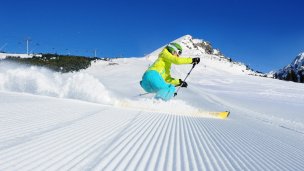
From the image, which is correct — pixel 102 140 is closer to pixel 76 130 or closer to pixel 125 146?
pixel 125 146

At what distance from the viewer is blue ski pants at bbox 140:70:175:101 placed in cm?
1323

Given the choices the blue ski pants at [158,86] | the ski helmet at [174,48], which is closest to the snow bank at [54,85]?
the blue ski pants at [158,86]

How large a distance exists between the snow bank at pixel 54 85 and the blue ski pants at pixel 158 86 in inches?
57.3

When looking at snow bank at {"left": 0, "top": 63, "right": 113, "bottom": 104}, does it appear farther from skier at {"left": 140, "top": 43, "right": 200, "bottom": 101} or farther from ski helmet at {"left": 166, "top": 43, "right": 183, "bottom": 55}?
ski helmet at {"left": 166, "top": 43, "right": 183, "bottom": 55}

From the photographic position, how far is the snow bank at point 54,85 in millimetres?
12438

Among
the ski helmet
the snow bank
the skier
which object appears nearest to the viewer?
the snow bank

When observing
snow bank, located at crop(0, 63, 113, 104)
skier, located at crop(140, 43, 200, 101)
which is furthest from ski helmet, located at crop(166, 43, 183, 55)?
snow bank, located at crop(0, 63, 113, 104)

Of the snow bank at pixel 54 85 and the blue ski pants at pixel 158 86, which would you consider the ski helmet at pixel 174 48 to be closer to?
the blue ski pants at pixel 158 86

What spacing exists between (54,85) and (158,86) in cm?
319

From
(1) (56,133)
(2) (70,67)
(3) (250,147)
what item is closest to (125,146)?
(1) (56,133)

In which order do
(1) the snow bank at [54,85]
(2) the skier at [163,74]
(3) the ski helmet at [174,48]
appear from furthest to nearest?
(3) the ski helmet at [174,48]
(2) the skier at [163,74]
(1) the snow bank at [54,85]

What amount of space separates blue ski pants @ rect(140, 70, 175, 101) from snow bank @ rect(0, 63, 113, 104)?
146 cm

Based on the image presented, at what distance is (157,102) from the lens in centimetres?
1280

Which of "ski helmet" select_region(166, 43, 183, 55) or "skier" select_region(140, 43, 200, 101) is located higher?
"ski helmet" select_region(166, 43, 183, 55)
